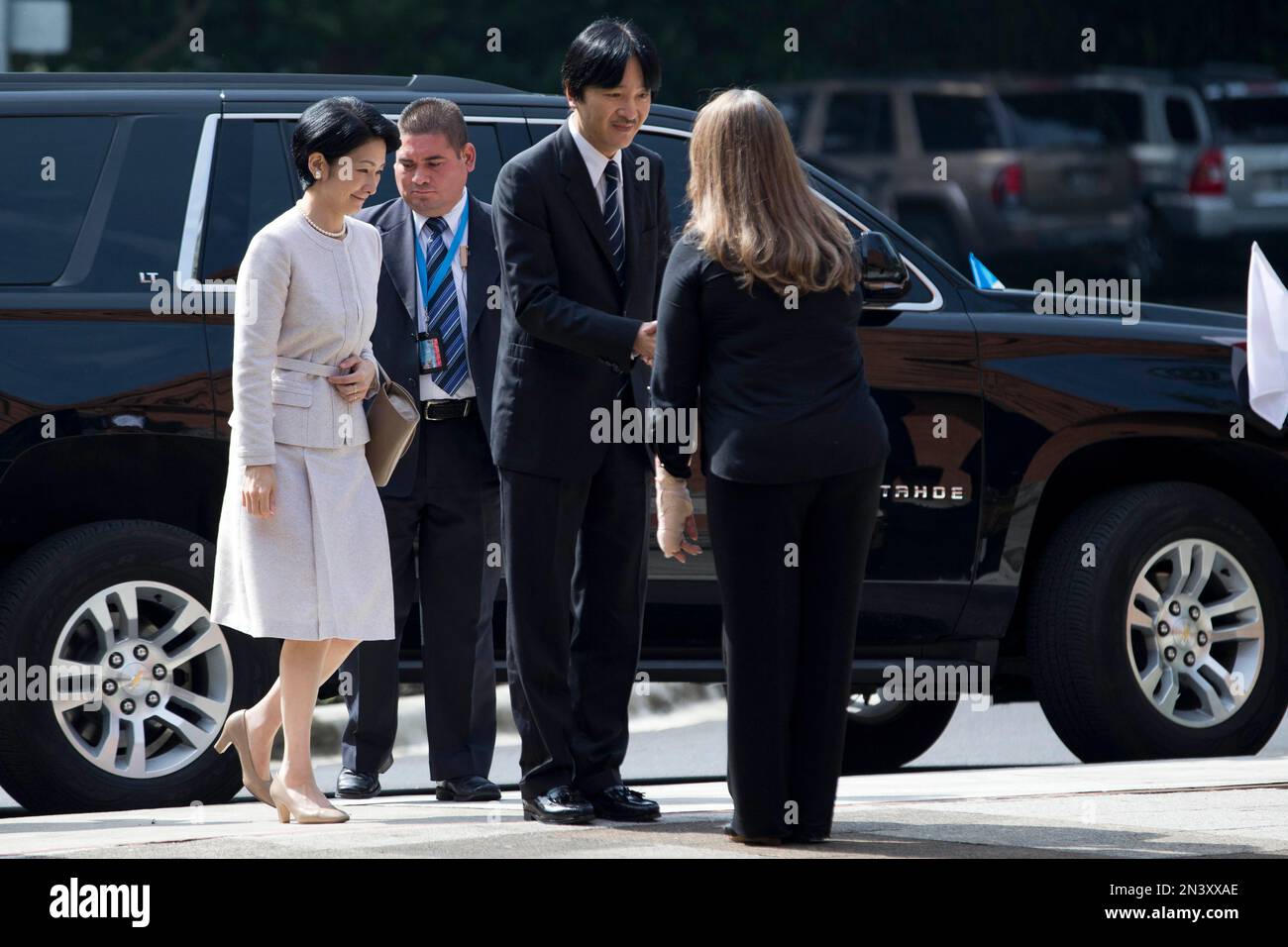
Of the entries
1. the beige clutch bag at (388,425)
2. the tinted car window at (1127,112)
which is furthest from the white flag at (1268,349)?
the tinted car window at (1127,112)

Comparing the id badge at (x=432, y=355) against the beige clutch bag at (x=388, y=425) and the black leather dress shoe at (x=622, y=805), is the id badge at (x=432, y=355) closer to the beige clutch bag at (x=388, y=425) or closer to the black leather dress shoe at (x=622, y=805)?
the beige clutch bag at (x=388, y=425)

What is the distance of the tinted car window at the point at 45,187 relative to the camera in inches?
257

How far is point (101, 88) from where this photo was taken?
22.6 ft

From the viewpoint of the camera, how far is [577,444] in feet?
18.9

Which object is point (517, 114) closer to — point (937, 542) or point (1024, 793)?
point (937, 542)

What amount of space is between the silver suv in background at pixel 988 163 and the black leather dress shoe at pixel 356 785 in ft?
49.0

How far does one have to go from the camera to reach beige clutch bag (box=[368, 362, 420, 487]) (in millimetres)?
5762

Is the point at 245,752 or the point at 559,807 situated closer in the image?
the point at 559,807

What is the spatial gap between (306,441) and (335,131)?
0.75 metres

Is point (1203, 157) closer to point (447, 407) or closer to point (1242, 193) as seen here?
point (1242, 193)

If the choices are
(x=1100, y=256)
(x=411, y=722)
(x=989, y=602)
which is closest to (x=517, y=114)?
(x=989, y=602)

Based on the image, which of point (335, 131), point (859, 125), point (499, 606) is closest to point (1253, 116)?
point (859, 125)

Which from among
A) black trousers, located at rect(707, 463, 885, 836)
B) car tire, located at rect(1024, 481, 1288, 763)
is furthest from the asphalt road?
black trousers, located at rect(707, 463, 885, 836)

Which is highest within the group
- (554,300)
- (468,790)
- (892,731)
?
(554,300)
